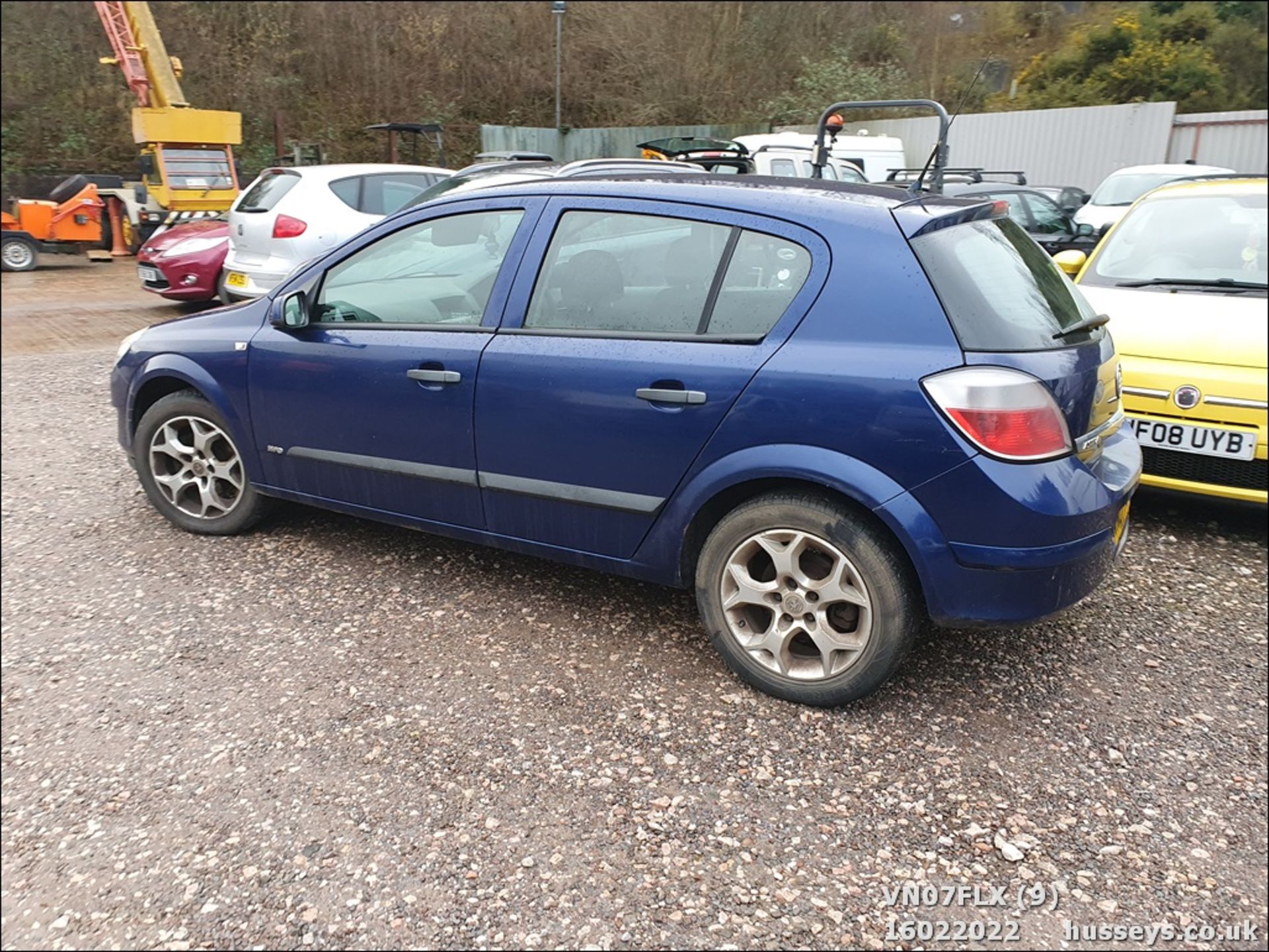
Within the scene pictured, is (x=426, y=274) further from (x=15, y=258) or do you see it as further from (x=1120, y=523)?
(x=1120, y=523)

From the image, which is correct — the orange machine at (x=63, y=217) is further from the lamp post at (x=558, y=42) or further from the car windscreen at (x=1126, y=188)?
the lamp post at (x=558, y=42)

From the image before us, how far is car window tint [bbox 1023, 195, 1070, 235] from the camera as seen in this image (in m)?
11.3

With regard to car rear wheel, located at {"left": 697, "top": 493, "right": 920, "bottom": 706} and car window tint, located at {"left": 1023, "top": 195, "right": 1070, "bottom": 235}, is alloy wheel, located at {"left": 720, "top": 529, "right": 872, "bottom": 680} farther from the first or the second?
car window tint, located at {"left": 1023, "top": 195, "right": 1070, "bottom": 235}

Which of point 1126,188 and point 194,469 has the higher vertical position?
point 1126,188

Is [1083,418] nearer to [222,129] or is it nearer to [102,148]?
[222,129]

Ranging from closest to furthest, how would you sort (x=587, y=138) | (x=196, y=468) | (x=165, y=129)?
(x=196, y=468), (x=165, y=129), (x=587, y=138)

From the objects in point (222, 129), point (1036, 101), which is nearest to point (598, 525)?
point (222, 129)

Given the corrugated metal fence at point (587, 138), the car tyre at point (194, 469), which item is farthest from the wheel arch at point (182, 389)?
the corrugated metal fence at point (587, 138)

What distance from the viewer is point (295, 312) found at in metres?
3.85

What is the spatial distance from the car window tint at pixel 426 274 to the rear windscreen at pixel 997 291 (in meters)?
1.57

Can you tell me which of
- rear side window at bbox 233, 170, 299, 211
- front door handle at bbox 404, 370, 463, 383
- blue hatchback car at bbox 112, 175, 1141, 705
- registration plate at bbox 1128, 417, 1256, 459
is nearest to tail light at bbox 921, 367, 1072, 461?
blue hatchback car at bbox 112, 175, 1141, 705

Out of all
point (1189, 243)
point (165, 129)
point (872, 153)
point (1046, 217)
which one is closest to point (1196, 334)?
point (1189, 243)

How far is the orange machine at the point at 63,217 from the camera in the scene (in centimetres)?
1122

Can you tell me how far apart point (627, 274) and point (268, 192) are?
6.96 metres
